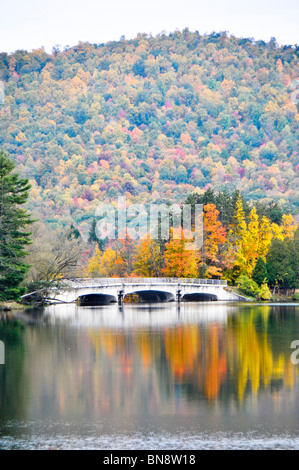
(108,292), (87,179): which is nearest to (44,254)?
(108,292)

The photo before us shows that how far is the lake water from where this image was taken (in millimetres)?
20469

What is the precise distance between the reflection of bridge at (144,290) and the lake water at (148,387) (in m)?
21.6

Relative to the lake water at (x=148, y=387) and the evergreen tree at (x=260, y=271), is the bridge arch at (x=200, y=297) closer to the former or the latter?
the evergreen tree at (x=260, y=271)

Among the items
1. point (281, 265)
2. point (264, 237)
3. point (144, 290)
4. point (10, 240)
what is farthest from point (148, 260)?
point (10, 240)

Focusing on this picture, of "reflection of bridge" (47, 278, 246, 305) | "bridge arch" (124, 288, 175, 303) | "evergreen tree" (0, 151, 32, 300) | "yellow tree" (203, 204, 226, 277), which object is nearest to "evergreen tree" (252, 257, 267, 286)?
"reflection of bridge" (47, 278, 246, 305)

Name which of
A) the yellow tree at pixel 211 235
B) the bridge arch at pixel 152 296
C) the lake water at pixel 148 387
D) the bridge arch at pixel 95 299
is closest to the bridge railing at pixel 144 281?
the yellow tree at pixel 211 235

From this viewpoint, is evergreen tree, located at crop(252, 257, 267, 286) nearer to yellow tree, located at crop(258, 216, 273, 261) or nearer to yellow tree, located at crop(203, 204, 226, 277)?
yellow tree, located at crop(258, 216, 273, 261)

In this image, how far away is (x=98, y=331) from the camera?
46750 mm

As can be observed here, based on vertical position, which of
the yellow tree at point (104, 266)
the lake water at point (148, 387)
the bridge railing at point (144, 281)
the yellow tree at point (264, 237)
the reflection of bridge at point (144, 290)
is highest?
the yellow tree at point (264, 237)

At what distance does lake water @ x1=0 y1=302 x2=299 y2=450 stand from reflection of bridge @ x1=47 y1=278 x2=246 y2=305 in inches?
851

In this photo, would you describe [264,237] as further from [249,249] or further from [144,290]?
[144,290]

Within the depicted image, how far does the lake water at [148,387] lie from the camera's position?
20.5 meters
